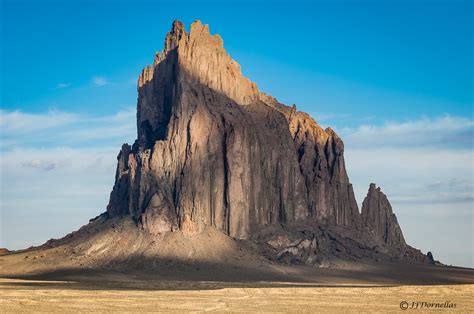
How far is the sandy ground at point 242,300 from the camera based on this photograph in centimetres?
12069

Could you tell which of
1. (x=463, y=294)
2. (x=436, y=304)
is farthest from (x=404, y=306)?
(x=463, y=294)

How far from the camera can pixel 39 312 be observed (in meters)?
115

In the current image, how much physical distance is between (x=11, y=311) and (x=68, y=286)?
208 ft

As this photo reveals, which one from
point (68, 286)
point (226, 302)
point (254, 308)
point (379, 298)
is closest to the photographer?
point (254, 308)

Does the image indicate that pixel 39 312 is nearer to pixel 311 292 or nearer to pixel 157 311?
pixel 157 311

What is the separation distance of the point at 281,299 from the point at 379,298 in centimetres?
1501

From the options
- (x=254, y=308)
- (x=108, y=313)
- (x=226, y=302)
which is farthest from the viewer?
(x=226, y=302)

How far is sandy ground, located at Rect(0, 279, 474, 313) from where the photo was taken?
396 ft

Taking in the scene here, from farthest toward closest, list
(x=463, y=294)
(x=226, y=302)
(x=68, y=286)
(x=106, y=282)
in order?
(x=106, y=282)
(x=68, y=286)
(x=463, y=294)
(x=226, y=302)

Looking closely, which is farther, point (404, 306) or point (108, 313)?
point (404, 306)

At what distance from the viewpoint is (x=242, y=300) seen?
136m

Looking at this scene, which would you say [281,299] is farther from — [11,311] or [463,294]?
[11,311]

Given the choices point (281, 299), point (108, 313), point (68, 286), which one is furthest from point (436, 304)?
point (68, 286)

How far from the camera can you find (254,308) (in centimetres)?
12125
